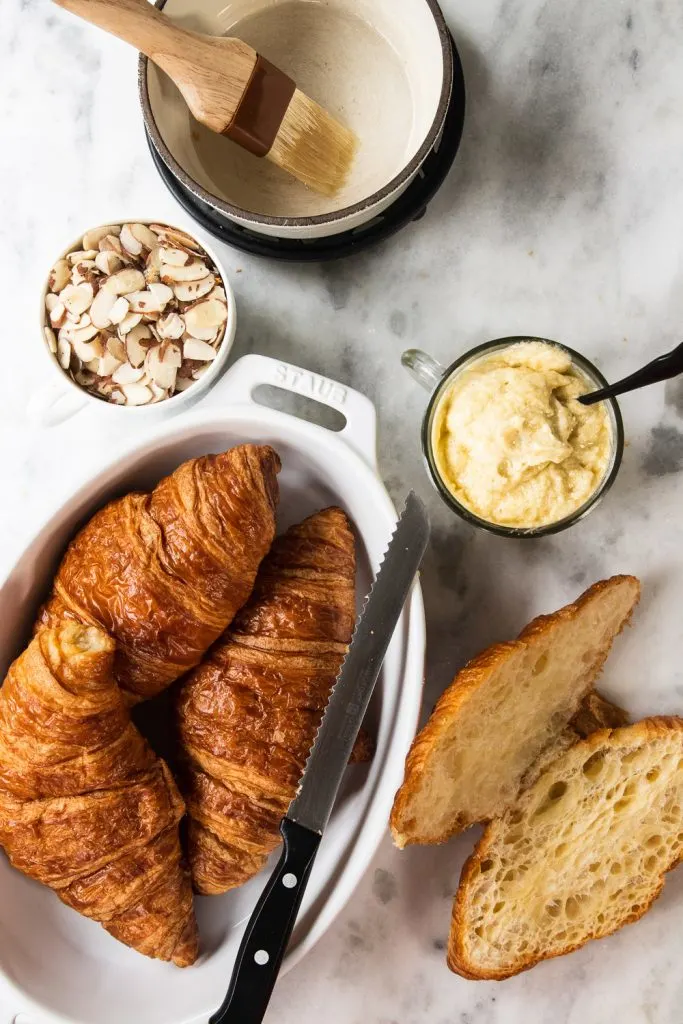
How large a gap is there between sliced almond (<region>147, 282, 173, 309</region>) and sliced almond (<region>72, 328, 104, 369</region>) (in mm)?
130

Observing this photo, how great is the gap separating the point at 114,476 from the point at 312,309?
52 cm

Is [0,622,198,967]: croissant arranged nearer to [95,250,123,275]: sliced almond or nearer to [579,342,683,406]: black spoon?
[95,250,123,275]: sliced almond

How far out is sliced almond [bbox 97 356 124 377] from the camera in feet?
5.42

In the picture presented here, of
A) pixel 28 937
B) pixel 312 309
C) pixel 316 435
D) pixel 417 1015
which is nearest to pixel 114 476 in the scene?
pixel 316 435

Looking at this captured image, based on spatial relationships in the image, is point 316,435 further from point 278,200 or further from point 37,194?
point 37,194

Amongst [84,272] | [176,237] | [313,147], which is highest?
[313,147]

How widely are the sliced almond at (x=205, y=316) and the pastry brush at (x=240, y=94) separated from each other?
0.26 meters

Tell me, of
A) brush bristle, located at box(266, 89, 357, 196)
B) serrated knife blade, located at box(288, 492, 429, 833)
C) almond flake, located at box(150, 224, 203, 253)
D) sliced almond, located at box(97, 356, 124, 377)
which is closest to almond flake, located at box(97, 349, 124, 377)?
sliced almond, located at box(97, 356, 124, 377)

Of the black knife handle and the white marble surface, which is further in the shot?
the white marble surface

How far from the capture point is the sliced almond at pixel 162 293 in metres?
1.65

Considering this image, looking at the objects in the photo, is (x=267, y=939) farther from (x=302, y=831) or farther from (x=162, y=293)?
(x=162, y=293)

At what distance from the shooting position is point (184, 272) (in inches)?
65.2

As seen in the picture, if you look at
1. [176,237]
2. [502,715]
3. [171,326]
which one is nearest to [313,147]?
[176,237]

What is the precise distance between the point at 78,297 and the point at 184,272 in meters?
0.19
